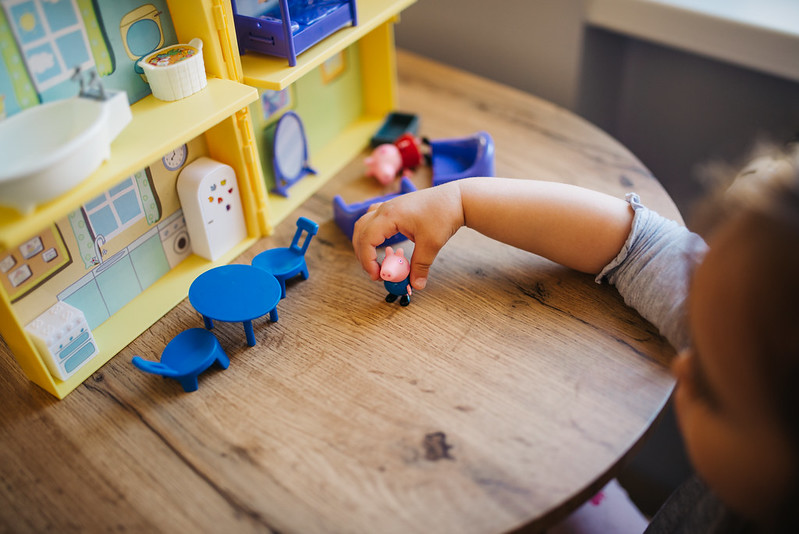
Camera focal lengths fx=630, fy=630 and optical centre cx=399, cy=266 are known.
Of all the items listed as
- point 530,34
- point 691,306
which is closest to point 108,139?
point 691,306

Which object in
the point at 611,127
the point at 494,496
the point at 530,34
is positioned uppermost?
the point at 530,34

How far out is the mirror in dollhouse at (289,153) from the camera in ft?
2.82

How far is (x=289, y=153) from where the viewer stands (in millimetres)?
891

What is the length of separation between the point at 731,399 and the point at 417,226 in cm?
38

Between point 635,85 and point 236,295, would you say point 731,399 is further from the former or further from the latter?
point 635,85

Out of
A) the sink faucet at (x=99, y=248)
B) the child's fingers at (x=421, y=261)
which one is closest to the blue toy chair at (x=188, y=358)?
the sink faucet at (x=99, y=248)

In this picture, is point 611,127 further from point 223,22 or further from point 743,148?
point 223,22

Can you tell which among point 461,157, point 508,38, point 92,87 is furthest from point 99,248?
point 508,38

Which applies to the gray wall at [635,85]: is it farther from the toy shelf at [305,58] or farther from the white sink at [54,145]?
the white sink at [54,145]

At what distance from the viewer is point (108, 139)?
57cm

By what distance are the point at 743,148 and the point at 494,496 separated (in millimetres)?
926

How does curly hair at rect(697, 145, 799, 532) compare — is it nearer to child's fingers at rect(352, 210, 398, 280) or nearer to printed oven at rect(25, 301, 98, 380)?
child's fingers at rect(352, 210, 398, 280)

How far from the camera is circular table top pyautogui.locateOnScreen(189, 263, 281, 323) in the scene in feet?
2.20

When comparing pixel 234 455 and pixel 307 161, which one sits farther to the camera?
pixel 307 161
